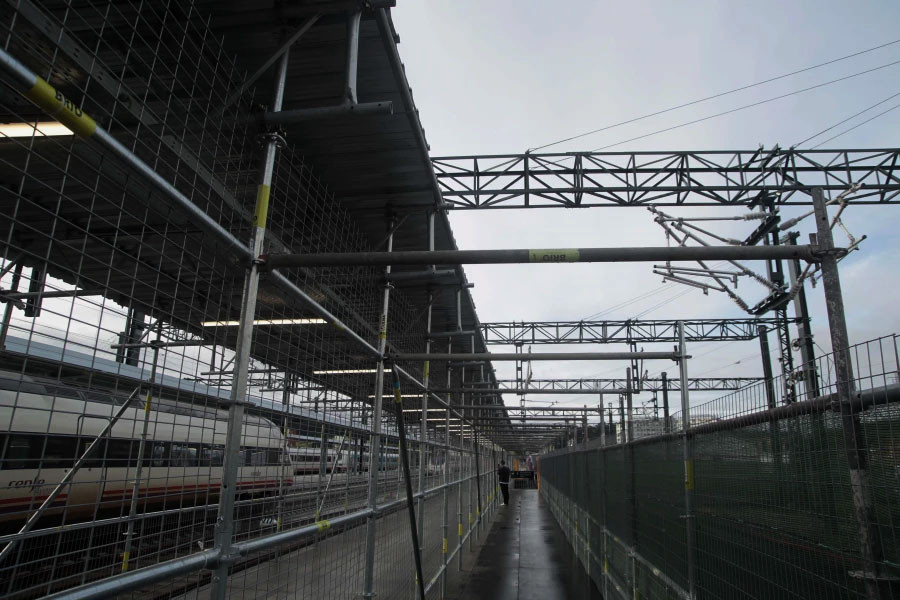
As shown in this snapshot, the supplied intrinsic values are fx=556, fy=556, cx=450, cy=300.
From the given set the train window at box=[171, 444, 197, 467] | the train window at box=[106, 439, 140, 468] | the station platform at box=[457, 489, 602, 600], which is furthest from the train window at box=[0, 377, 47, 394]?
the station platform at box=[457, 489, 602, 600]

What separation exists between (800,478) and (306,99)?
3.99 metres

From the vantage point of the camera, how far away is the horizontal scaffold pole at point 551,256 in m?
3.34

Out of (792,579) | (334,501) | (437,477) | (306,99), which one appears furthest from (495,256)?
(437,477)

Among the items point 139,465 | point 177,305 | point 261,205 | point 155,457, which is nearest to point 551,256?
point 261,205

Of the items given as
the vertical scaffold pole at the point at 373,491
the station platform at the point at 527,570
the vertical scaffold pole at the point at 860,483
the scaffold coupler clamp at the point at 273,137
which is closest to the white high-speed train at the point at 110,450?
the vertical scaffold pole at the point at 373,491

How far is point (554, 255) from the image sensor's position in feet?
11.6

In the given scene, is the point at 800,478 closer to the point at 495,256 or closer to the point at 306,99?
the point at 495,256

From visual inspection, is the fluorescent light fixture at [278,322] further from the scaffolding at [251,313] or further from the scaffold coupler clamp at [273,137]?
the scaffold coupler clamp at [273,137]

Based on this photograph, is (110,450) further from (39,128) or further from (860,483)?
(860,483)

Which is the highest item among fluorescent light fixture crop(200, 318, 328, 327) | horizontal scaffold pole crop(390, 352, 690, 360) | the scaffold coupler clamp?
the scaffold coupler clamp

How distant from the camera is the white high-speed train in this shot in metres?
2.24

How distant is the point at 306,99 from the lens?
4.21 metres

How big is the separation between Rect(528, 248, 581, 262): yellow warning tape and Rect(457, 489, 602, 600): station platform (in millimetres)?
7735

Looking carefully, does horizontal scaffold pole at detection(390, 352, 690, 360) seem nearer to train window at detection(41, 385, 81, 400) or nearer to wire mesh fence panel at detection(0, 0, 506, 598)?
wire mesh fence panel at detection(0, 0, 506, 598)
